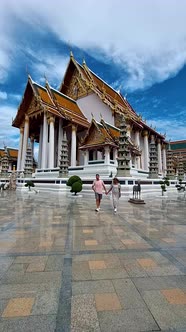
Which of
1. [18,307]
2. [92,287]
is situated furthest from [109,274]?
[18,307]

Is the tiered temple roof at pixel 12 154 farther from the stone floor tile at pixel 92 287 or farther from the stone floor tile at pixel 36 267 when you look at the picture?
the stone floor tile at pixel 92 287

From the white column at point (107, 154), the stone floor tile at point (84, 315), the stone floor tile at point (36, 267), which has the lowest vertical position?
the stone floor tile at point (36, 267)

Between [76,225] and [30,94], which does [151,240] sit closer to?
[76,225]

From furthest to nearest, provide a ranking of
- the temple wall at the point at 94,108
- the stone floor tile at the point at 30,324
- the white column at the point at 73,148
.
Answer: the temple wall at the point at 94,108 < the white column at the point at 73,148 < the stone floor tile at the point at 30,324

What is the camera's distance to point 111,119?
1055 inches

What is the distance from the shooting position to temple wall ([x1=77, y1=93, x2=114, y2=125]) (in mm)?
27373

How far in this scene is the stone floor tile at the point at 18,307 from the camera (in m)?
1.70

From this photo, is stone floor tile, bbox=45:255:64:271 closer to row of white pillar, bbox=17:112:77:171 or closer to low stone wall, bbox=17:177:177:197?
low stone wall, bbox=17:177:177:197

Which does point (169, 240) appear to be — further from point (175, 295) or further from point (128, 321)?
point (128, 321)

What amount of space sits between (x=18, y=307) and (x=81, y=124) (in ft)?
87.8

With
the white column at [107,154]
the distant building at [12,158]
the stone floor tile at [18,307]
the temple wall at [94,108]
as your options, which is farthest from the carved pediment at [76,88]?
the stone floor tile at [18,307]

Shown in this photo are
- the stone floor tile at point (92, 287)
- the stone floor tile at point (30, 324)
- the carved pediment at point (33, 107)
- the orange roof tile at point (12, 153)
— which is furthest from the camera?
the orange roof tile at point (12, 153)

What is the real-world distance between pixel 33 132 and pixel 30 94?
7236mm

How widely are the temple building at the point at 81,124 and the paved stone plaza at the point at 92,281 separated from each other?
15.0 metres
